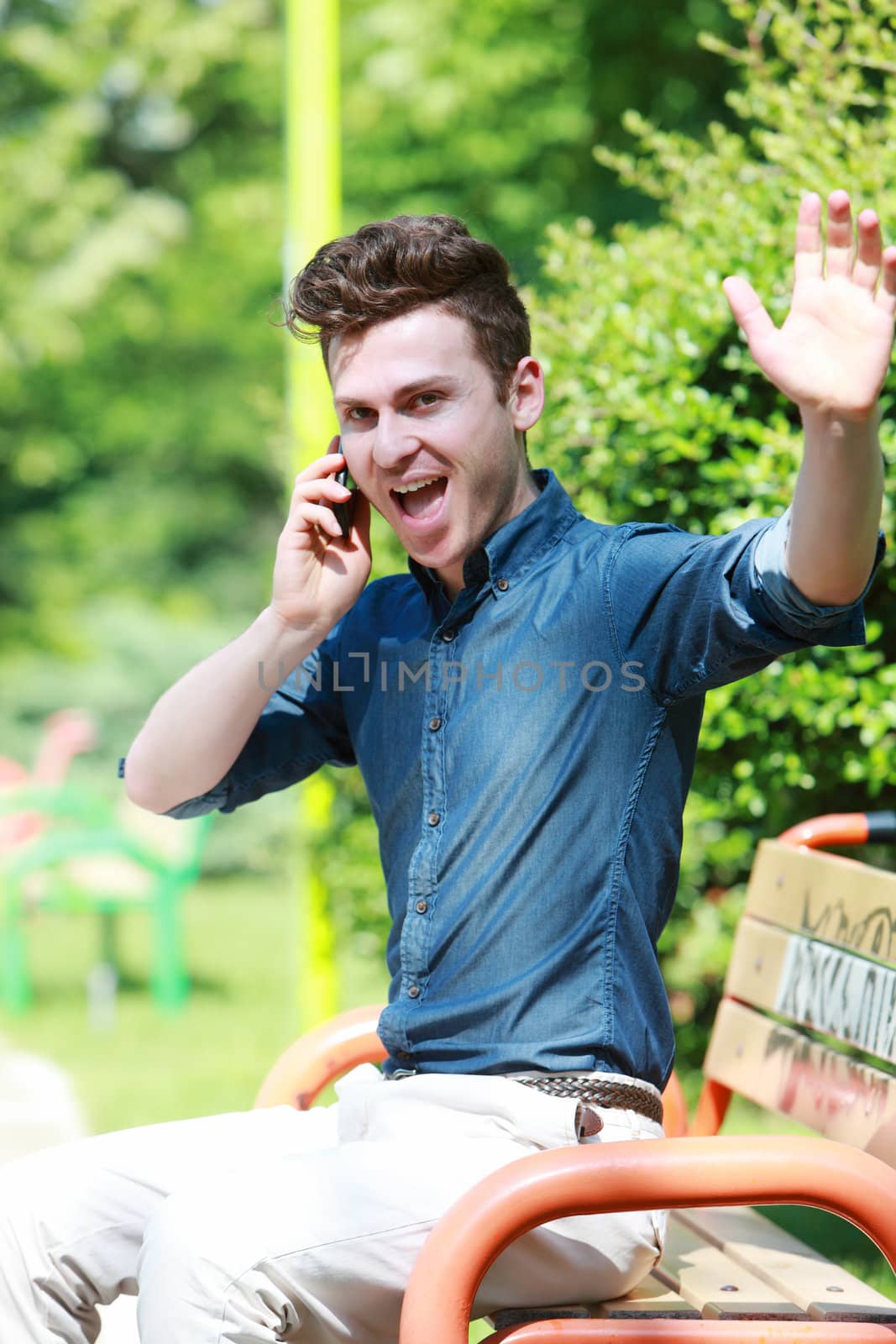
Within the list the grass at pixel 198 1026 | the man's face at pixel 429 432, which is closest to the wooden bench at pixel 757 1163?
the man's face at pixel 429 432

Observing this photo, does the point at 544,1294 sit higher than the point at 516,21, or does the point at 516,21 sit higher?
the point at 516,21

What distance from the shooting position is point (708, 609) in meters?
1.83

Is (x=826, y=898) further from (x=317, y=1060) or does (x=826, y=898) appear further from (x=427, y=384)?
(x=427, y=384)

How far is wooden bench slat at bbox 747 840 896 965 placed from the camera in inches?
94.8

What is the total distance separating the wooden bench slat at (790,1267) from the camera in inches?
77.2

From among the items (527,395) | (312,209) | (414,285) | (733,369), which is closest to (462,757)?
(527,395)

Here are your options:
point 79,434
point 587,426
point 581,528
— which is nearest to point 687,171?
point 587,426

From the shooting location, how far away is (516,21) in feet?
36.5

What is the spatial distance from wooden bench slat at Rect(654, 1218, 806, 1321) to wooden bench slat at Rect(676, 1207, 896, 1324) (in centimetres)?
2

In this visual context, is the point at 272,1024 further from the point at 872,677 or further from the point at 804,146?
the point at 804,146

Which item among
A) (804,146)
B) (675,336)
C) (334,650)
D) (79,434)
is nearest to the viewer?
(334,650)

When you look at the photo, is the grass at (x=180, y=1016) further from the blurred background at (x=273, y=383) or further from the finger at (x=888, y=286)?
the finger at (x=888, y=286)

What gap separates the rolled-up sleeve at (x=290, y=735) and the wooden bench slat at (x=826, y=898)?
0.84m

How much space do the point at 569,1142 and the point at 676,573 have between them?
701 millimetres
